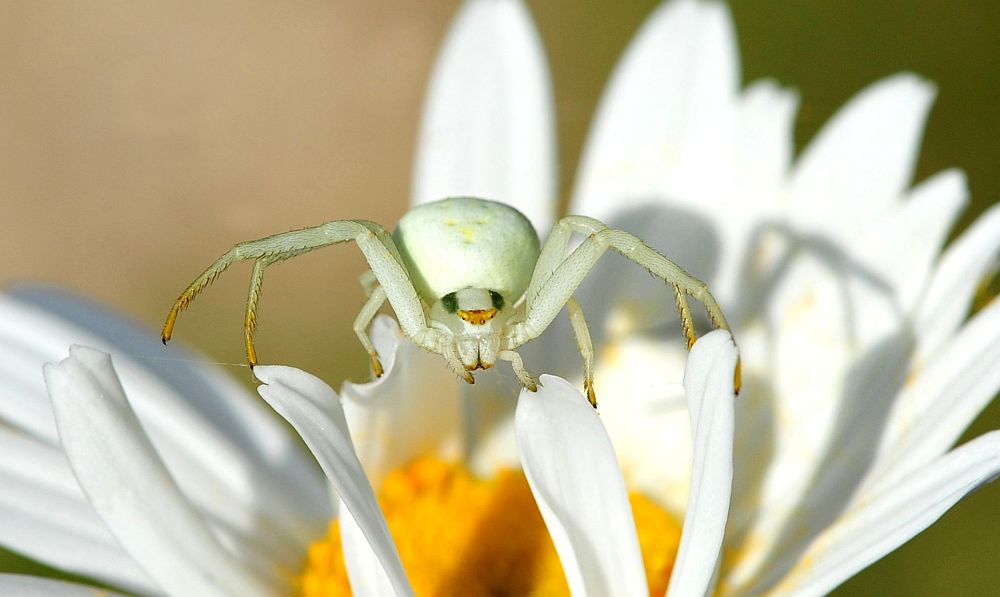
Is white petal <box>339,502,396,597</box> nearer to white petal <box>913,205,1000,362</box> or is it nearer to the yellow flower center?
the yellow flower center

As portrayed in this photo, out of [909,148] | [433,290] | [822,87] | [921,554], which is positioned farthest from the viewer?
[822,87]

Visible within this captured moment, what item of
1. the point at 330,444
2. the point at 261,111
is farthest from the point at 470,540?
the point at 261,111

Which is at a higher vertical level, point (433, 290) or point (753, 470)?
point (433, 290)

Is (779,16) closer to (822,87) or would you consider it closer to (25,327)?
(822,87)

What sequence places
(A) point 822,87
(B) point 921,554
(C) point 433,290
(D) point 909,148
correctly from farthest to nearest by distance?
(A) point 822,87 < (B) point 921,554 < (D) point 909,148 < (C) point 433,290

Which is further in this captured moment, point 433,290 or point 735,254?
point 735,254

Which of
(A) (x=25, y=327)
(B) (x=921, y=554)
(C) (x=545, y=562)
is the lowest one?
(B) (x=921, y=554)

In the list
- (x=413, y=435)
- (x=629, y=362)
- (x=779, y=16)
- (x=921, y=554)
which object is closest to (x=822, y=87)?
(x=779, y=16)

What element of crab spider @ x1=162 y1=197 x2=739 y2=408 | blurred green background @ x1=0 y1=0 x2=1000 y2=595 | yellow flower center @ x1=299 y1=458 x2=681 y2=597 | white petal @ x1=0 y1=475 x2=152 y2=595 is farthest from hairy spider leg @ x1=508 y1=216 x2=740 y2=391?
blurred green background @ x1=0 y1=0 x2=1000 y2=595
